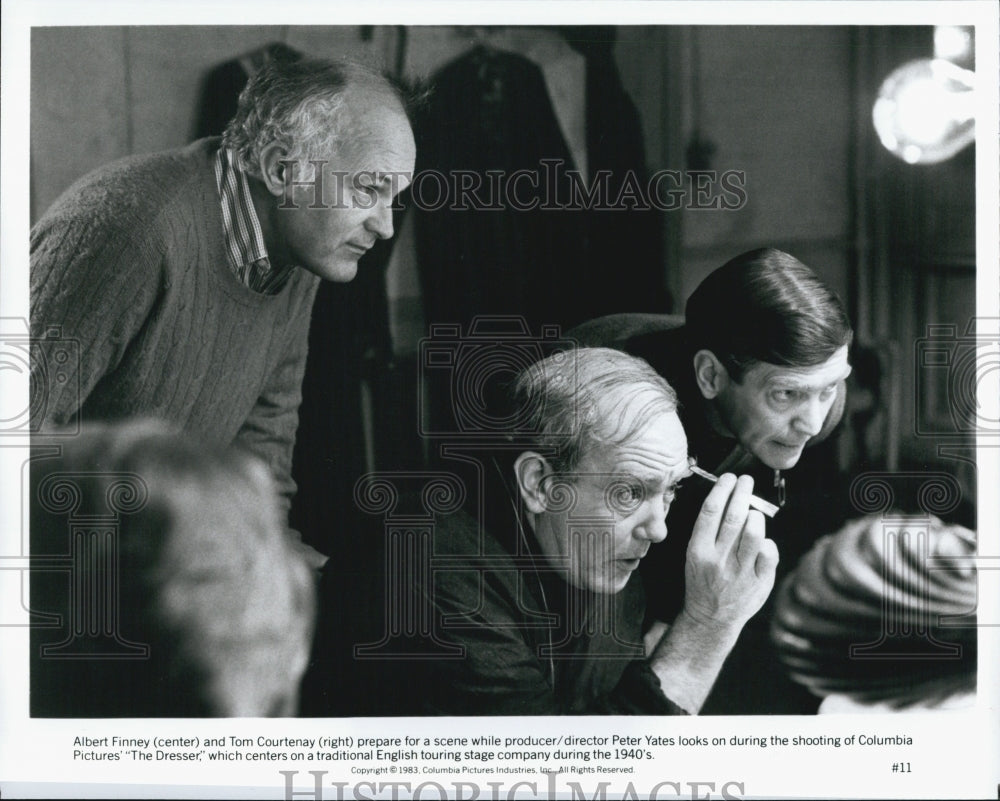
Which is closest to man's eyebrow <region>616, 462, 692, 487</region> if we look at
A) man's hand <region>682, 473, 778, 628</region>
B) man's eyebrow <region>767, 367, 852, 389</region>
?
man's hand <region>682, 473, 778, 628</region>

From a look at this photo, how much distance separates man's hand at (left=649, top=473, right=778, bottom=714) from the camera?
3.06m

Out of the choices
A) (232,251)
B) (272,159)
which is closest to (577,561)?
(232,251)

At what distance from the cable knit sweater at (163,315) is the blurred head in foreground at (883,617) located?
154 centimetres

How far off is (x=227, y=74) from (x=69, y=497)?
1.27 m

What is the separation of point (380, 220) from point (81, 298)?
2.78ft

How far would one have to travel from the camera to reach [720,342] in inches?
120

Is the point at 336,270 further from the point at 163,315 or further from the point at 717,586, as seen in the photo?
the point at 717,586

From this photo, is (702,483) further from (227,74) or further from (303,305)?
(227,74)

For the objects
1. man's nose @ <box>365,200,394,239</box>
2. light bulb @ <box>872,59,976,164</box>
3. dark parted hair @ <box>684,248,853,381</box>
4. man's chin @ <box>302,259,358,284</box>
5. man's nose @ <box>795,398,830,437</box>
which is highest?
light bulb @ <box>872,59,976,164</box>

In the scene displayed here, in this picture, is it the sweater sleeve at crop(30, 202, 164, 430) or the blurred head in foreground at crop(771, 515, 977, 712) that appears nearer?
the sweater sleeve at crop(30, 202, 164, 430)

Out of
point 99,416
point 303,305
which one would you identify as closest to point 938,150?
point 303,305

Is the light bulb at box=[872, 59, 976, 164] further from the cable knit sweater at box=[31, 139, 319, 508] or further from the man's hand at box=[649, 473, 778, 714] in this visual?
the cable knit sweater at box=[31, 139, 319, 508]

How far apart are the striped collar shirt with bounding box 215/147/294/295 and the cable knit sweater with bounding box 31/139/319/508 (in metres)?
0.02

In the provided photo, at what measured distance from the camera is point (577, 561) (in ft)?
9.96
